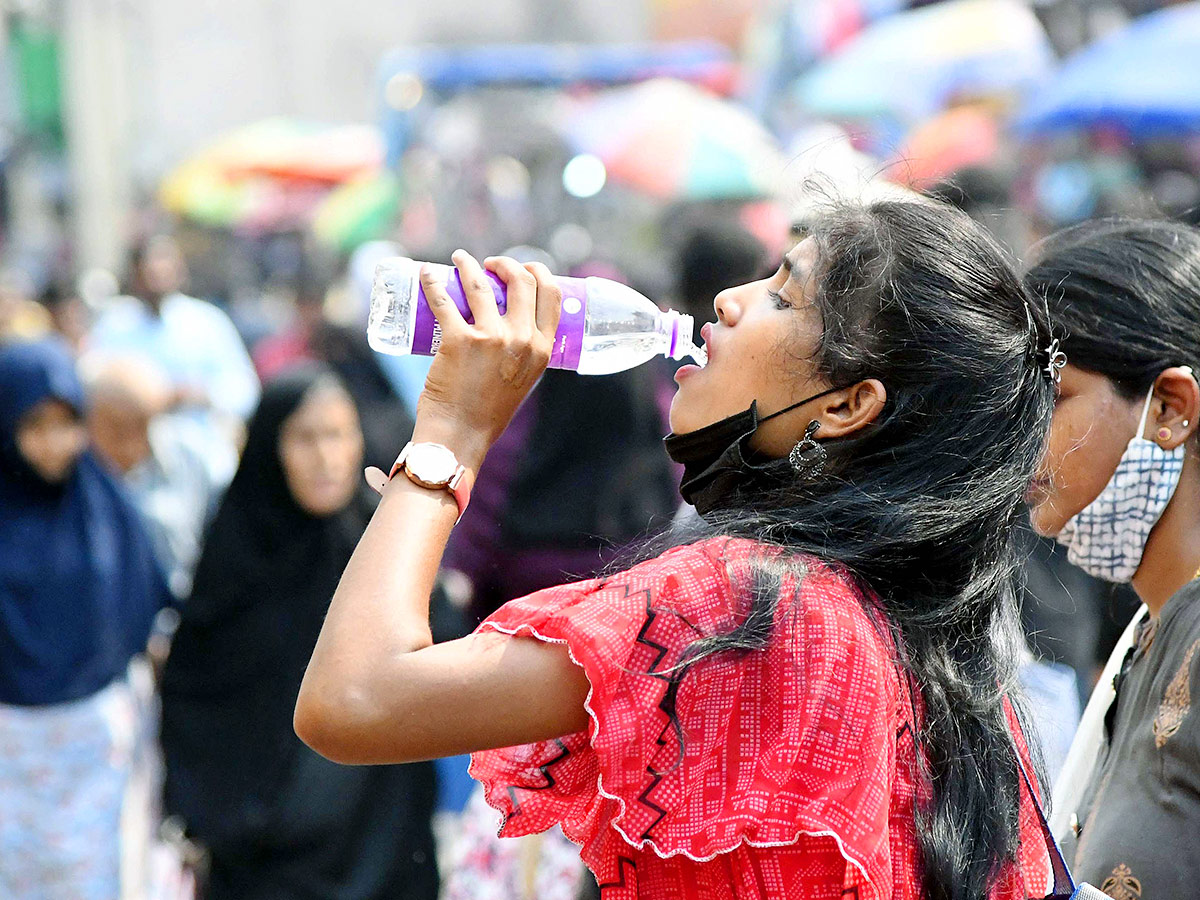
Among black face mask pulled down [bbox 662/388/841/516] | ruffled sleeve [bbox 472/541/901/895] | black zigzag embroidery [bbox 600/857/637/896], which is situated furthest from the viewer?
black face mask pulled down [bbox 662/388/841/516]

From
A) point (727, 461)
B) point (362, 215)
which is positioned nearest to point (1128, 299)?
point (727, 461)

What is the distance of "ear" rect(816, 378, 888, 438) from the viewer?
1595mm

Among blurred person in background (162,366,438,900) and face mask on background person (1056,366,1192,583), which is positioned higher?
face mask on background person (1056,366,1192,583)

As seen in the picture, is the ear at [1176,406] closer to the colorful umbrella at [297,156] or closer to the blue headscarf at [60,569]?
the blue headscarf at [60,569]

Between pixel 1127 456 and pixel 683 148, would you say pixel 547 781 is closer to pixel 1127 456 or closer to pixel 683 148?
pixel 1127 456

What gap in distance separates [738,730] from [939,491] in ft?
1.17

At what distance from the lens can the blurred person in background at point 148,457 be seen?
18.3ft

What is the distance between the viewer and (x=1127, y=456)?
206 centimetres

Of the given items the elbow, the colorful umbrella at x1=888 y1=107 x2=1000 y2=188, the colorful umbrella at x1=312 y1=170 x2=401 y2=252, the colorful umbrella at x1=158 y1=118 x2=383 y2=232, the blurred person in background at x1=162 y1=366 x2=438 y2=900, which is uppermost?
the elbow

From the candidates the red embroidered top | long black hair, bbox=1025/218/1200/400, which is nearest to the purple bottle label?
the red embroidered top

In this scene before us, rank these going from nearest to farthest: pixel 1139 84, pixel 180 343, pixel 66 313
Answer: pixel 1139 84, pixel 180 343, pixel 66 313

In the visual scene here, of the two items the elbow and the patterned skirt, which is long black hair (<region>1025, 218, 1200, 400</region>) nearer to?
the elbow

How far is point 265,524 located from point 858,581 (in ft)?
10.6

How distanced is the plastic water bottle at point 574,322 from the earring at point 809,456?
0.61 ft
